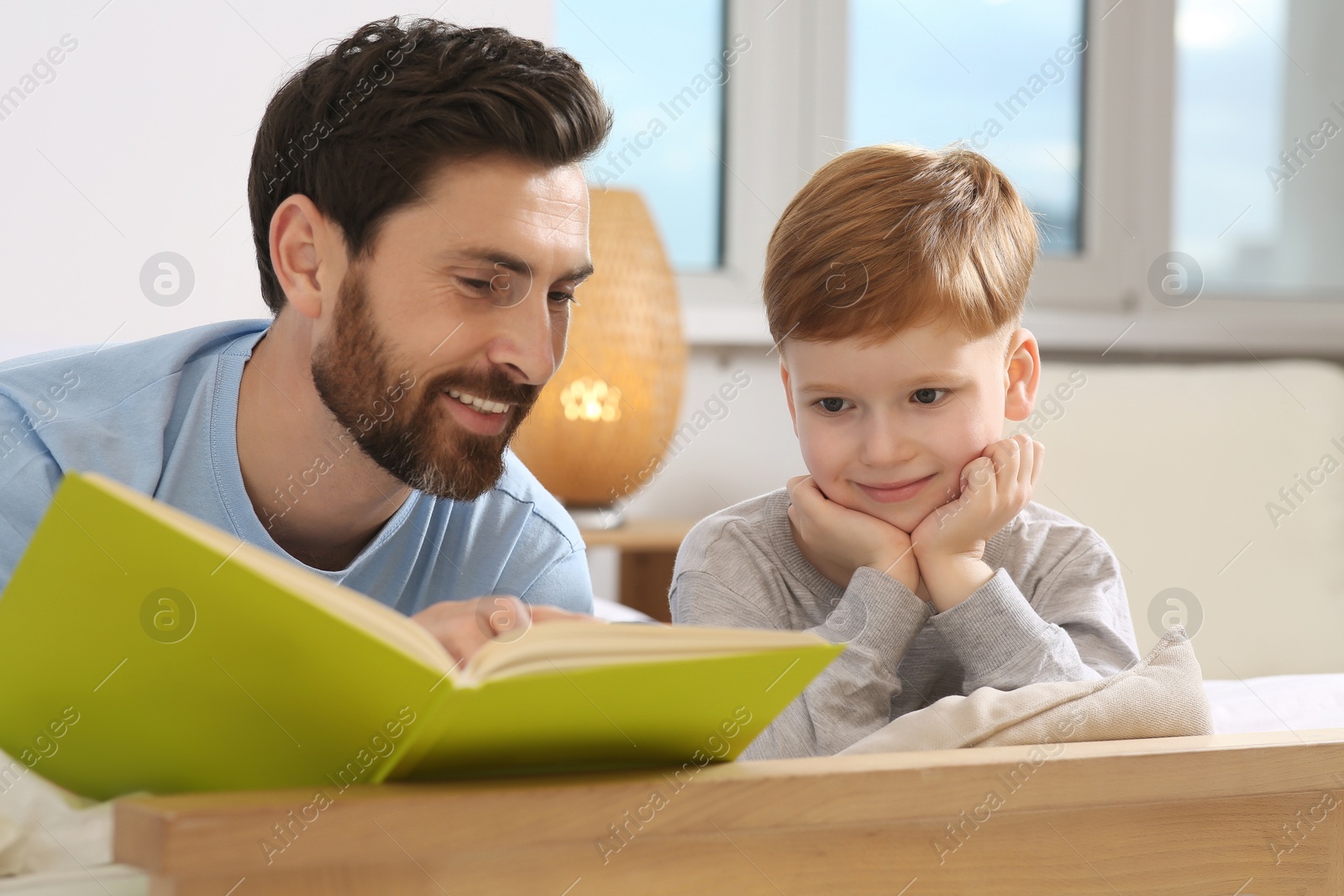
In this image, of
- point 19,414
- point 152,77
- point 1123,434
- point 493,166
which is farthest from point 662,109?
point 19,414

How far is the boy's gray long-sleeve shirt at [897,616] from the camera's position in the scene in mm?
923

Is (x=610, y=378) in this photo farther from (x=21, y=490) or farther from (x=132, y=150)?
(x=21, y=490)

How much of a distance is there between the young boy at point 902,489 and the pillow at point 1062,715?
134mm

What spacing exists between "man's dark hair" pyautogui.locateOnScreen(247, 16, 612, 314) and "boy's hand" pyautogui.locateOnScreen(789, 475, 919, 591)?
0.40m

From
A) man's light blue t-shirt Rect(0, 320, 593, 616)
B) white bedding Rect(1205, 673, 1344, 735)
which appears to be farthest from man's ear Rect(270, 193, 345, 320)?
white bedding Rect(1205, 673, 1344, 735)

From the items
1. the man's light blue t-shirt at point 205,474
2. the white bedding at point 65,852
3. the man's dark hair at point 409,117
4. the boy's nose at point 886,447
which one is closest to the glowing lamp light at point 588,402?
the man's light blue t-shirt at point 205,474

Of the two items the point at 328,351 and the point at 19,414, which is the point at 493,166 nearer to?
the point at 328,351

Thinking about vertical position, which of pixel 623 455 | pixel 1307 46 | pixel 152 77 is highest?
pixel 1307 46

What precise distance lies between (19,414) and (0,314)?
790 millimetres

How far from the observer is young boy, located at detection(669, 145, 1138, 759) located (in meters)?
0.95

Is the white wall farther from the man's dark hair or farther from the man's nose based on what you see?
the man's nose

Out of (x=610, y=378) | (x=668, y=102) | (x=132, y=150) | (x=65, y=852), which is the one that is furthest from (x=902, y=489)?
(x=668, y=102)

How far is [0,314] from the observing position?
177 centimetres

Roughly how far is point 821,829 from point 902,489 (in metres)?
0.47
